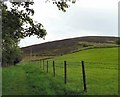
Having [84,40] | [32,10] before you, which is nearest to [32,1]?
[32,10]

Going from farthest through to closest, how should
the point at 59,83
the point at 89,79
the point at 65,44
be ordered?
the point at 65,44 < the point at 89,79 < the point at 59,83

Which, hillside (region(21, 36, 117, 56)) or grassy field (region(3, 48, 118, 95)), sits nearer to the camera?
grassy field (region(3, 48, 118, 95))

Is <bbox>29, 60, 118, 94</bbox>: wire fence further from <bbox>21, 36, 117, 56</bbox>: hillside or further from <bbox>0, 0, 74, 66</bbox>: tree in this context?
<bbox>21, 36, 117, 56</bbox>: hillside

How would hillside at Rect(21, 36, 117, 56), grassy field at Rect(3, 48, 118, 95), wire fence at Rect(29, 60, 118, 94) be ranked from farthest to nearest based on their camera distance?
hillside at Rect(21, 36, 117, 56), wire fence at Rect(29, 60, 118, 94), grassy field at Rect(3, 48, 118, 95)

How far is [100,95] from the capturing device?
1875 centimetres

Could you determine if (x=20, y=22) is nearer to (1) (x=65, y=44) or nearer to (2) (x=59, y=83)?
(2) (x=59, y=83)

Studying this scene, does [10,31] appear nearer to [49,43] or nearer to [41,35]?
[41,35]

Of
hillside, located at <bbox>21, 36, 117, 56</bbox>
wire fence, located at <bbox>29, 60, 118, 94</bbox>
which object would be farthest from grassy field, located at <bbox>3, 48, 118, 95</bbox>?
hillside, located at <bbox>21, 36, 117, 56</bbox>

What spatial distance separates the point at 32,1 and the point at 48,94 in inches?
330

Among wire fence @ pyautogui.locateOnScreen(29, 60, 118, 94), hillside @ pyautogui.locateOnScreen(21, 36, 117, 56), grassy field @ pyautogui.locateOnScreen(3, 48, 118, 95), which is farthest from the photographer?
hillside @ pyautogui.locateOnScreen(21, 36, 117, 56)

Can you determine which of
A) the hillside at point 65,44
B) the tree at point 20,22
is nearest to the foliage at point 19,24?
the tree at point 20,22

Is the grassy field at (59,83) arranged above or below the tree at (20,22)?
below

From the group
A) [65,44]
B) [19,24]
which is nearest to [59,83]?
[19,24]

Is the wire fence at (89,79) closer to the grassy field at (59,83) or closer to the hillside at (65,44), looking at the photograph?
the grassy field at (59,83)
